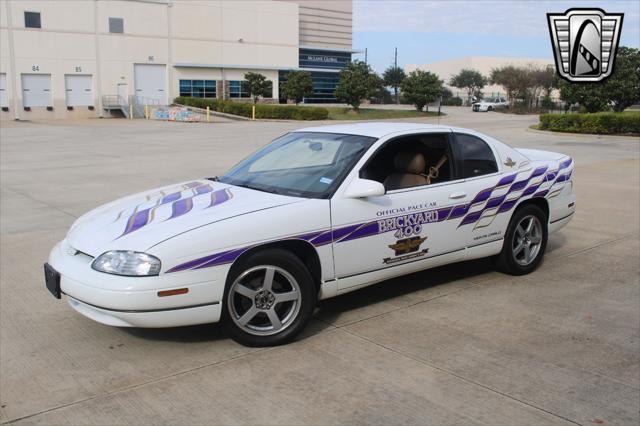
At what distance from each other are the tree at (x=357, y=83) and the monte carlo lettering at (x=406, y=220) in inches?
1667

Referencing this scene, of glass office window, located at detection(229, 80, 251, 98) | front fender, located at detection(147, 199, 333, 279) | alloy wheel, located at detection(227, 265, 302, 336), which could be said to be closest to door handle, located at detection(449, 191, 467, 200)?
front fender, located at detection(147, 199, 333, 279)

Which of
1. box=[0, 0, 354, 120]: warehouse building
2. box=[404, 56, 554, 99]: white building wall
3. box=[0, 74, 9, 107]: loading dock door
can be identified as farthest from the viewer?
box=[404, 56, 554, 99]: white building wall

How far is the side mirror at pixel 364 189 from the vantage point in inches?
185

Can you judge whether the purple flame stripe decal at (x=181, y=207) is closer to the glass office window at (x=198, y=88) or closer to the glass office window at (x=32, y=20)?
the glass office window at (x=32, y=20)

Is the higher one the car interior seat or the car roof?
the car roof

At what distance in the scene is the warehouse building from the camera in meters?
45.4

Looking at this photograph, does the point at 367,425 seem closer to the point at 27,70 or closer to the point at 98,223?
the point at 98,223

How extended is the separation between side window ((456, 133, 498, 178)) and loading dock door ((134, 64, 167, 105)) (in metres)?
49.1

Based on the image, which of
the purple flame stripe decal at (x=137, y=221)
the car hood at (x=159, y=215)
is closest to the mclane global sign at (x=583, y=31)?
the car hood at (x=159, y=215)

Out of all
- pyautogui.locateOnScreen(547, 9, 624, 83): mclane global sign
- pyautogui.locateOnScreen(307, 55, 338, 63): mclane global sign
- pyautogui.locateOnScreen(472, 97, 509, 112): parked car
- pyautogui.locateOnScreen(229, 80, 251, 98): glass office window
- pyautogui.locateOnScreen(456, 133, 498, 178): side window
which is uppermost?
pyautogui.locateOnScreen(307, 55, 338, 63): mclane global sign

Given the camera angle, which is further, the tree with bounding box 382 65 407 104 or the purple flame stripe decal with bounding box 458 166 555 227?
the tree with bounding box 382 65 407 104

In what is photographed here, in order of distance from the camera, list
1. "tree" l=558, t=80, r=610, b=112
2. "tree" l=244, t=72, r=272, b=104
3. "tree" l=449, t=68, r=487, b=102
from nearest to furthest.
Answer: "tree" l=558, t=80, r=610, b=112 → "tree" l=244, t=72, r=272, b=104 → "tree" l=449, t=68, r=487, b=102

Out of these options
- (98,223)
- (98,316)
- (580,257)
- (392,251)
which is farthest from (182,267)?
(580,257)

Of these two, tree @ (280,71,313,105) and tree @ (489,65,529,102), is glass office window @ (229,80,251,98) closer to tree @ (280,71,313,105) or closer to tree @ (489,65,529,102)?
tree @ (280,71,313,105)
